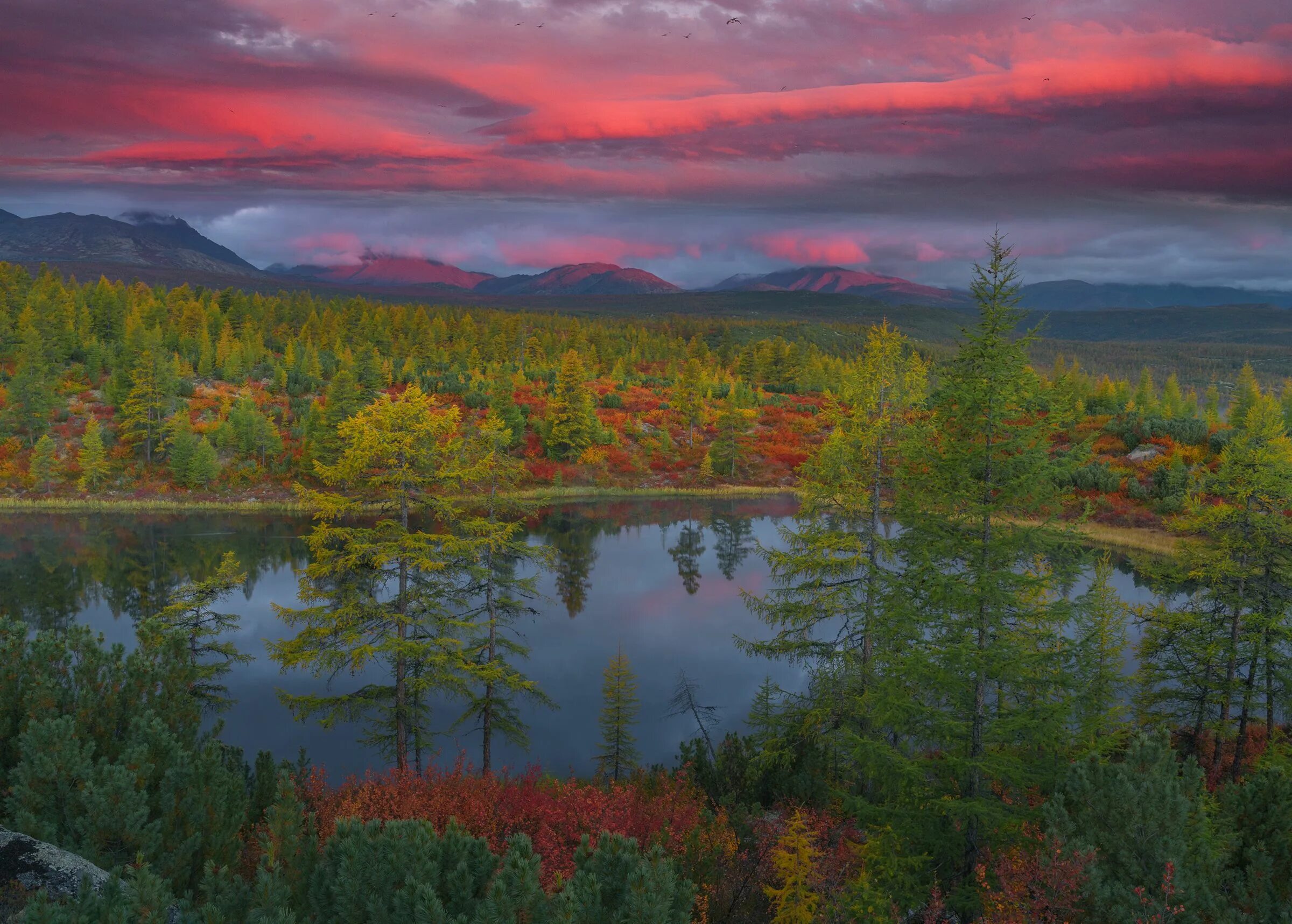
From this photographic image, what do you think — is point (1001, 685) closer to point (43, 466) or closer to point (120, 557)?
point (120, 557)

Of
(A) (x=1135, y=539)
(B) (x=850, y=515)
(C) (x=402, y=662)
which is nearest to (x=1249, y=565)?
(B) (x=850, y=515)

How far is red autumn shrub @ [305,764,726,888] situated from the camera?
30.5ft

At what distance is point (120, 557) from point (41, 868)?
47.9m

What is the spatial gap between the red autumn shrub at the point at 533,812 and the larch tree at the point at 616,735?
31.2ft

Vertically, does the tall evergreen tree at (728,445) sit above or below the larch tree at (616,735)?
above

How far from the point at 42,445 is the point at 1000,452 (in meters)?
74.9

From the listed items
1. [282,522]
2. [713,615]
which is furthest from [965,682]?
[282,522]

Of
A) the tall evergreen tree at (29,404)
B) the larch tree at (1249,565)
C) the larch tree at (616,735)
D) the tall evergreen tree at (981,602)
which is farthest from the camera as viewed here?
the tall evergreen tree at (29,404)

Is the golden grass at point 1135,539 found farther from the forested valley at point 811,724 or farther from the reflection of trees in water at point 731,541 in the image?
the reflection of trees in water at point 731,541

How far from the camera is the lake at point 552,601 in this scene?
2536 centimetres

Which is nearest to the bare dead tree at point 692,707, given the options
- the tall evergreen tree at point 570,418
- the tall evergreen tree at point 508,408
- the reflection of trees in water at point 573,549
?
the reflection of trees in water at point 573,549

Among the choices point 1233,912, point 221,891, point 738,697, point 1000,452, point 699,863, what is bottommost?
point 738,697

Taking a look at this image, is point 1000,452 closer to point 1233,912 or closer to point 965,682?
point 965,682

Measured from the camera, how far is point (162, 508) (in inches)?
2427
